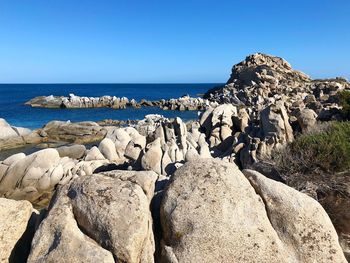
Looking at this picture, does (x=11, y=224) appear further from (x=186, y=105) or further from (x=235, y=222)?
(x=186, y=105)

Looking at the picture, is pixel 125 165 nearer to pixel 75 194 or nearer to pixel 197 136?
pixel 197 136

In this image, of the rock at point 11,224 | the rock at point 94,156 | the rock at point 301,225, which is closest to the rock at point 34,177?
the rock at point 94,156

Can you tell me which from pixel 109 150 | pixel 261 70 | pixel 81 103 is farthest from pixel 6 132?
pixel 261 70

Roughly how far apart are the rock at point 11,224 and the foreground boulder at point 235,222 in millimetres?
3377

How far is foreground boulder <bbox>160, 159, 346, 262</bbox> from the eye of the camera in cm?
846

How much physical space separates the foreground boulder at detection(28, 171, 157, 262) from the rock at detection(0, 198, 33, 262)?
35.2 inches

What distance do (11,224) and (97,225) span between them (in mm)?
2199

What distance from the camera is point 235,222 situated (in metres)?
8.70

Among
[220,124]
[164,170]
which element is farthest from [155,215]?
[220,124]

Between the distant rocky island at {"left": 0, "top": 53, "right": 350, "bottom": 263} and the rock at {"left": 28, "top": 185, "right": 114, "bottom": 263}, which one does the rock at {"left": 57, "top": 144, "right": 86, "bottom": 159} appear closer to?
the distant rocky island at {"left": 0, "top": 53, "right": 350, "bottom": 263}

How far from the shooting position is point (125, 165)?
24797 mm

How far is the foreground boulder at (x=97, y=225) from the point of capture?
8234mm

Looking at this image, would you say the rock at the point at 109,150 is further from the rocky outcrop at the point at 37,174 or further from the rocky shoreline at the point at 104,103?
the rocky shoreline at the point at 104,103

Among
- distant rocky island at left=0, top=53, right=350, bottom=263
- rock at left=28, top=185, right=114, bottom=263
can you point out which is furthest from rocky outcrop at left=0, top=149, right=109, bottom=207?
rock at left=28, top=185, right=114, bottom=263
